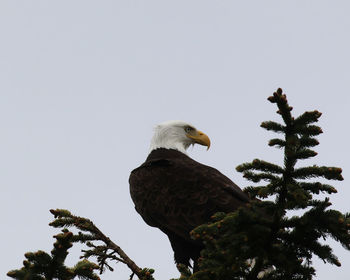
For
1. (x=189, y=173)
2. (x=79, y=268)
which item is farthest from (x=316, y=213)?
(x=189, y=173)

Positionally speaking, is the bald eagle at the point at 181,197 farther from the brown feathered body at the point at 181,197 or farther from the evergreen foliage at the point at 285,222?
the evergreen foliage at the point at 285,222

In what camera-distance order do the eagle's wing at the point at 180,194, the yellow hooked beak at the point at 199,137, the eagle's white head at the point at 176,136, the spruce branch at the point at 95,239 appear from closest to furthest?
1. the spruce branch at the point at 95,239
2. the eagle's wing at the point at 180,194
3. the yellow hooked beak at the point at 199,137
4. the eagle's white head at the point at 176,136

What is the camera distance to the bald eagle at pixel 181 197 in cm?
522

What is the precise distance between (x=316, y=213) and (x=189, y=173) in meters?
3.62

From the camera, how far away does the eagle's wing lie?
5219 millimetres

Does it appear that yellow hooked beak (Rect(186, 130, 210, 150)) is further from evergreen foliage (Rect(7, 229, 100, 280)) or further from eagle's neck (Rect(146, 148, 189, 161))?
evergreen foliage (Rect(7, 229, 100, 280))

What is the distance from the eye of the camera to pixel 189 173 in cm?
558

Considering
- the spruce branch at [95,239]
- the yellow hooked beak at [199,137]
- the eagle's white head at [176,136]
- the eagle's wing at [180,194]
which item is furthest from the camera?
the eagle's white head at [176,136]

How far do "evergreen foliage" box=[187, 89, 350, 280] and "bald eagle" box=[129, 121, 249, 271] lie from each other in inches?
116

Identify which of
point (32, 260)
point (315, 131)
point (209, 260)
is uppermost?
point (315, 131)

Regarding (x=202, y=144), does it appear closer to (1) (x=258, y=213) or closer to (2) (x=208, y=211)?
(2) (x=208, y=211)

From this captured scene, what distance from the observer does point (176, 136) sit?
23.9 feet

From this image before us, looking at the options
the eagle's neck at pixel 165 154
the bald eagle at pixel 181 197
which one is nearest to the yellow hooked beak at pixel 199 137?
the eagle's neck at pixel 165 154

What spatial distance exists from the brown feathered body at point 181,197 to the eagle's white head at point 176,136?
1.22m
